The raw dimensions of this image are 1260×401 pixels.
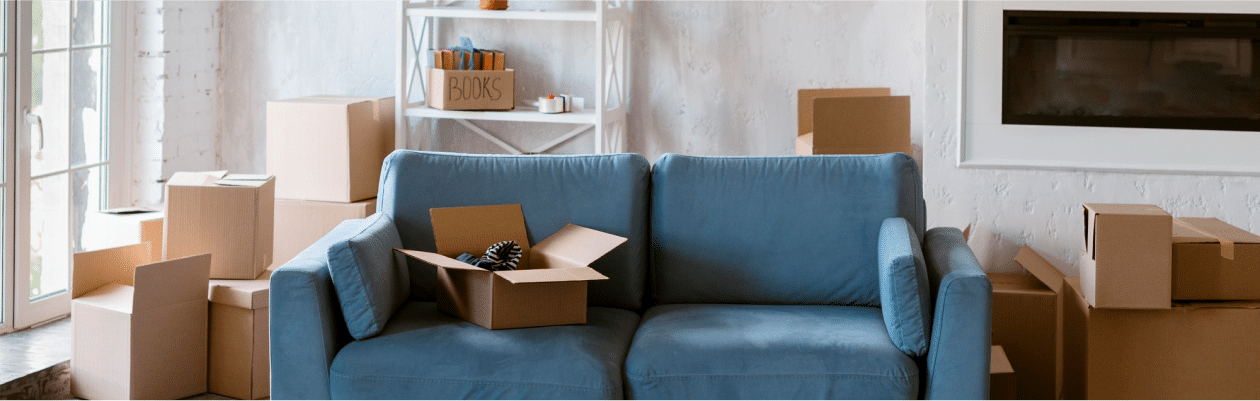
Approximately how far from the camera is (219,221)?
3.22 metres

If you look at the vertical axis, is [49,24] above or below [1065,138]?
above

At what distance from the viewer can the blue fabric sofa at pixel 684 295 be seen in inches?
95.6

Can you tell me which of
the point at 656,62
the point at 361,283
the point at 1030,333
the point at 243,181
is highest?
the point at 656,62

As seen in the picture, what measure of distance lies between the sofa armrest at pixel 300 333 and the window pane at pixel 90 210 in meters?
1.28

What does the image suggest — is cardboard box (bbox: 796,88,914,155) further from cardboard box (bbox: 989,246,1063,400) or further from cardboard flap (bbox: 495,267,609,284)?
cardboard flap (bbox: 495,267,609,284)

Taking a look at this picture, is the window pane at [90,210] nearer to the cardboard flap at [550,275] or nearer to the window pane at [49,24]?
the window pane at [49,24]

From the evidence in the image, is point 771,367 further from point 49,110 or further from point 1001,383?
point 49,110

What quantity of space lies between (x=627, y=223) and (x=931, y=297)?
0.78 m

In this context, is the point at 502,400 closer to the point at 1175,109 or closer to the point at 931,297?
the point at 931,297

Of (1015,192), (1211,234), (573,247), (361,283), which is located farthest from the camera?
(1015,192)

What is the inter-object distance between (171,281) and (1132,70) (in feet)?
9.70

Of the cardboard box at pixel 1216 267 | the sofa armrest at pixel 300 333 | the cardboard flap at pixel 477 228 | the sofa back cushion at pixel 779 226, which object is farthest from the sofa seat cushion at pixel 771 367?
the cardboard box at pixel 1216 267

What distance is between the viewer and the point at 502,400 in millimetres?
2428

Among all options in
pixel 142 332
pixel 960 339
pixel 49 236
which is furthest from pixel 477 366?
pixel 49 236
